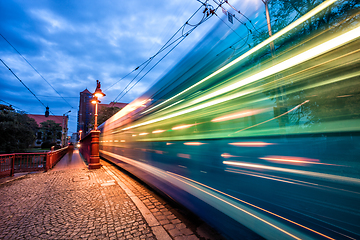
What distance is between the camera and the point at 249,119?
6.77ft

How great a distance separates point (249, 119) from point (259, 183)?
28.3 inches

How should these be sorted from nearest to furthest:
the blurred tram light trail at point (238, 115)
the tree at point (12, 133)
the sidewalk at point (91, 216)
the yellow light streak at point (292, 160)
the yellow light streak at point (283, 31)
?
the yellow light streak at point (292, 160) < the yellow light streak at point (283, 31) < the blurred tram light trail at point (238, 115) < the sidewalk at point (91, 216) < the tree at point (12, 133)

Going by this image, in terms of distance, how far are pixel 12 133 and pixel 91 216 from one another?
3192 centimetres

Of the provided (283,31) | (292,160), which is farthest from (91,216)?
(283,31)

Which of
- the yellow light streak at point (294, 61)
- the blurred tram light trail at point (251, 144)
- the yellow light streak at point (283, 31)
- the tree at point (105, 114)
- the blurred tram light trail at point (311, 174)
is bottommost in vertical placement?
the blurred tram light trail at point (311, 174)

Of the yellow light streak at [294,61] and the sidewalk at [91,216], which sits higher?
the yellow light streak at [294,61]

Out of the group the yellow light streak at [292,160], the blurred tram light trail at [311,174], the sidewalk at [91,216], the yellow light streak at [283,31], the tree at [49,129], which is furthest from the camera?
the tree at [49,129]

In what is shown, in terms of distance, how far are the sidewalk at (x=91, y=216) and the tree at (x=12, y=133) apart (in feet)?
91.5

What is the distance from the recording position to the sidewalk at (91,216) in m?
2.64

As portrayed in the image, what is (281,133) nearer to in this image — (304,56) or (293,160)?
(293,160)

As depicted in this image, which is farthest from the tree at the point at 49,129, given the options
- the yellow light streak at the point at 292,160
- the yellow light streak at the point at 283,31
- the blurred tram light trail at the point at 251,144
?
the yellow light streak at the point at 292,160

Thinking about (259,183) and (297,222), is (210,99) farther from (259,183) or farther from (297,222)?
(297,222)

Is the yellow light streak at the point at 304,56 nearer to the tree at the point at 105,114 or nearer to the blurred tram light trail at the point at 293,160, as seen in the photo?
the blurred tram light trail at the point at 293,160

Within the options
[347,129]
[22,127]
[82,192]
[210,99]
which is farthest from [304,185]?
[22,127]
